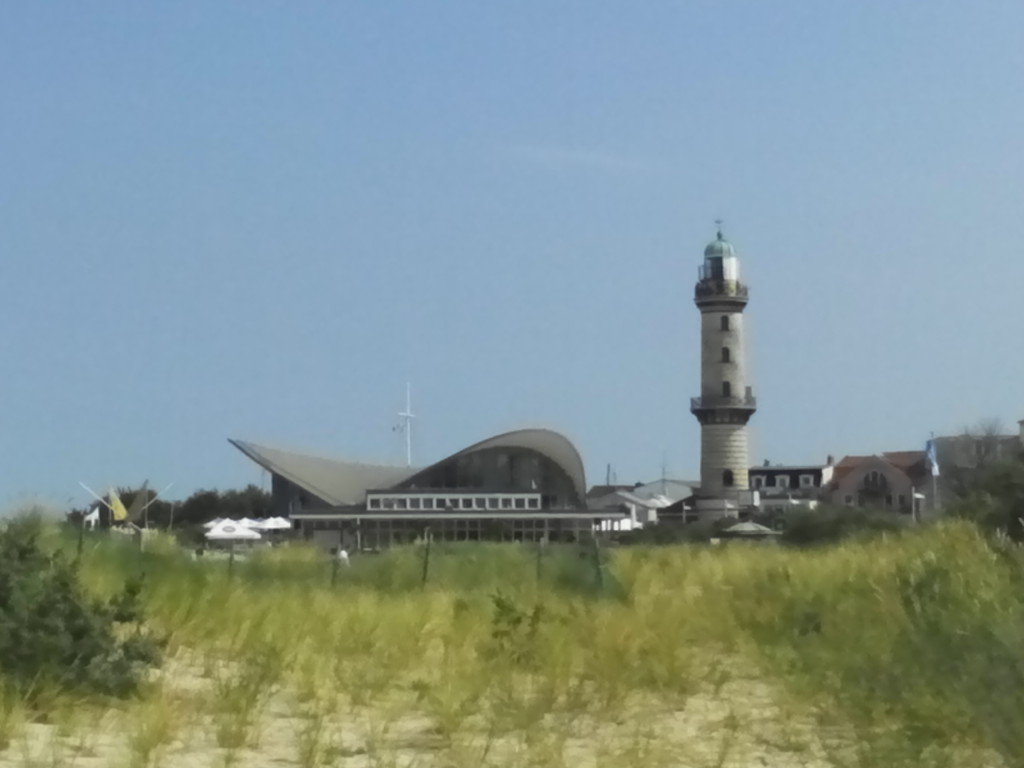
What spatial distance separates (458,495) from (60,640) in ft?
211

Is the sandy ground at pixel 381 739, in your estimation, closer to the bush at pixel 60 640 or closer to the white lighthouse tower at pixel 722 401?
the bush at pixel 60 640

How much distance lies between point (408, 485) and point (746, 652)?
63891mm

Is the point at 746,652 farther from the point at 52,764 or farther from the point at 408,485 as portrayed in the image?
the point at 408,485

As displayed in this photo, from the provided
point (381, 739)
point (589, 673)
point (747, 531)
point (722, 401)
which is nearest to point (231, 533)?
point (747, 531)

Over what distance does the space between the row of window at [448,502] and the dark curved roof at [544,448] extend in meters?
2.19

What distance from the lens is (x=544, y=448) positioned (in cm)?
7556

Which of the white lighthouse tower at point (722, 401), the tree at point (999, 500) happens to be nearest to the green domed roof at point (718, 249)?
the white lighthouse tower at point (722, 401)

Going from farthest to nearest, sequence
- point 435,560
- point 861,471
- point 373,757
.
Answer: point 861,471
point 435,560
point 373,757

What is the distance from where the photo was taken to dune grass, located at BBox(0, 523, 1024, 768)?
7090 mm

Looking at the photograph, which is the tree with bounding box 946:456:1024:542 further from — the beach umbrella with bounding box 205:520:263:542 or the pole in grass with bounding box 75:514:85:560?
the beach umbrella with bounding box 205:520:263:542

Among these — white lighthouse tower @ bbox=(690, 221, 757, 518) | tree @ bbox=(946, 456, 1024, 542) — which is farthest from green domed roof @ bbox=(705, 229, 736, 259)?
tree @ bbox=(946, 456, 1024, 542)

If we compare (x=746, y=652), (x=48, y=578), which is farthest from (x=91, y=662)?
(x=746, y=652)

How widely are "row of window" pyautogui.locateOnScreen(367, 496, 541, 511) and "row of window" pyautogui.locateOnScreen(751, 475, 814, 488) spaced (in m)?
31.4

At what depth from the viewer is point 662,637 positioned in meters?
12.0
